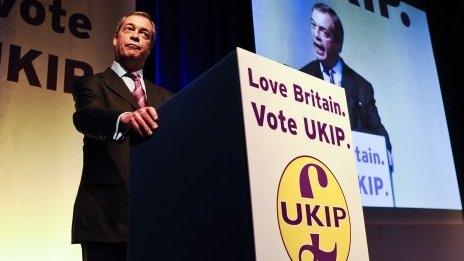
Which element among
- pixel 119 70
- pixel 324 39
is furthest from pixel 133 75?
pixel 324 39

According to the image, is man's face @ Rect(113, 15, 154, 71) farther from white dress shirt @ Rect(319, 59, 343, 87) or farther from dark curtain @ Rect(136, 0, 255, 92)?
white dress shirt @ Rect(319, 59, 343, 87)

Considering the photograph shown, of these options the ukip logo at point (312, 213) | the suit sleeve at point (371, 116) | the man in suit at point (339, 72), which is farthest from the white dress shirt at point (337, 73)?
the ukip logo at point (312, 213)

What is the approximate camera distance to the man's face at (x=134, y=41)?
1.26 metres

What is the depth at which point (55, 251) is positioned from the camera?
186 cm

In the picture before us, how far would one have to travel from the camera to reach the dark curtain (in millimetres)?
2473

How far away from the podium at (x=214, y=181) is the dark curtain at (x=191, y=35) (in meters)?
1.59


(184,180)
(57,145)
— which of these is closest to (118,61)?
(184,180)

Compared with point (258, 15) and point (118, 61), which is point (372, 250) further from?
point (118, 61)

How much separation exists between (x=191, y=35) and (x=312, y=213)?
203 cm

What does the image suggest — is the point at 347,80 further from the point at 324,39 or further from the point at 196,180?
the point at 196,180

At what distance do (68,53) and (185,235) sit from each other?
1.58 metres

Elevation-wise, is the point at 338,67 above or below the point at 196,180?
above

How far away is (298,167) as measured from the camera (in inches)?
29.0

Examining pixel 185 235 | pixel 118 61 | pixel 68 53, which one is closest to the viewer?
pixel 185 235
